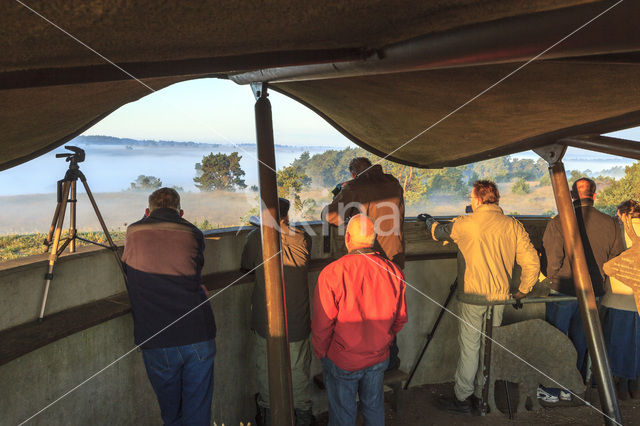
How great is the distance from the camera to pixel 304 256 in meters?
3.26

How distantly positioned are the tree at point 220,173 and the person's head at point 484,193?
16.5ft

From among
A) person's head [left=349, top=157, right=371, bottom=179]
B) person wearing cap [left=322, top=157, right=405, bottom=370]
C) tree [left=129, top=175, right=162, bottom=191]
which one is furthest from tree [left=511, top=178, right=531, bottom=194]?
person's head [left=349, top=157, right=371, bottom=179]

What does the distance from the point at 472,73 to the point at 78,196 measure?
93.3 inches

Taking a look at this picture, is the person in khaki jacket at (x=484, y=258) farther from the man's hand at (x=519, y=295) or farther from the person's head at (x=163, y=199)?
the person's head at (x=163, y=199)

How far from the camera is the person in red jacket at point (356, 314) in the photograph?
98.3 inches

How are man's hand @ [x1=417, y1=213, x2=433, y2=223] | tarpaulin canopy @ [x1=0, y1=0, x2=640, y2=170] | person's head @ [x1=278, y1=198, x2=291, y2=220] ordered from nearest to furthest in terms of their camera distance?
tarpaulin canopy @ [x1=0, y1=0, x2=640, y2=170]
person's head @ [x1=278, y1=198, x2=291, y2=220]
man's hand @ [x1=417, y1=213, x2=433, y2=223]

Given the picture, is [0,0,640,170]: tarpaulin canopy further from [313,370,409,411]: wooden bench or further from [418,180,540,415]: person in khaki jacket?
[313,370,409,411]: wooden bench

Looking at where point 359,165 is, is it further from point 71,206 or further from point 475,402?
point 475,402

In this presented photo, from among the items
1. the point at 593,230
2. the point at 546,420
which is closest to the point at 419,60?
the point at 593,230

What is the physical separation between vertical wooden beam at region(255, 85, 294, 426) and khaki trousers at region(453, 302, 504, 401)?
8.06 feet

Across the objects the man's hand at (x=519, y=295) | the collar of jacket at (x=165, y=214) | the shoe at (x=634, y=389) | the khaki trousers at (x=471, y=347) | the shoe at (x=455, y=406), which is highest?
the collar of jacket at (x=165, y=214)

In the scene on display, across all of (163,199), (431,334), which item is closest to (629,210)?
(431,334)

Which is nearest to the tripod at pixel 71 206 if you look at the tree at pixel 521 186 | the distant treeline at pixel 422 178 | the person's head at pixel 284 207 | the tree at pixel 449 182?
the person's head at pixel 284 207

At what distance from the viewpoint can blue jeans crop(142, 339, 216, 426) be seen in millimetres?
2686
